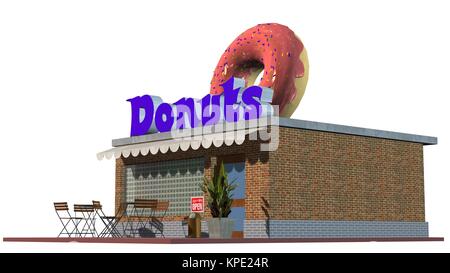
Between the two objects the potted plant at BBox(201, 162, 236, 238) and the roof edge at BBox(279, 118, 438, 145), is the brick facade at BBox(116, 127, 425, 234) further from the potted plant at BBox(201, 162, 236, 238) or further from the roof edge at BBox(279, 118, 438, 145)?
the potted plant at BBox(201, 162, 236, 238)

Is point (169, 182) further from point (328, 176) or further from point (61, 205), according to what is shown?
point (328, 176)

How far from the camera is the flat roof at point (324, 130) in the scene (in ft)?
74.4

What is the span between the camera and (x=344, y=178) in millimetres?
24016

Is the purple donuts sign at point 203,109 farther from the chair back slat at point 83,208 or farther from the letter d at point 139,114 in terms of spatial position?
the chair back slat at point 83,208

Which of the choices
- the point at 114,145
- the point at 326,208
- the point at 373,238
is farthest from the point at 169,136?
the point at 373,238

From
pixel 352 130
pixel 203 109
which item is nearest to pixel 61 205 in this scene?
pixel 203 109

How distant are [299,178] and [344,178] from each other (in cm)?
200

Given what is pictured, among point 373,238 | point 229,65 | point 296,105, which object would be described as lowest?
point 373,238

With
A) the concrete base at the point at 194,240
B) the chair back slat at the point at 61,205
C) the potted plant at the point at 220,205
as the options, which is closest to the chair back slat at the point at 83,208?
the chair back slat at the point at 61,205

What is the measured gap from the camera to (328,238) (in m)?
22.3

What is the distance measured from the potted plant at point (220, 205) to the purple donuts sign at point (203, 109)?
7.02ft

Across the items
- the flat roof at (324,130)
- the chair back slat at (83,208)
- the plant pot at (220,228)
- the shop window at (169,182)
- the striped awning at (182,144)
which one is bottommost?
the plant pot at (220,228)

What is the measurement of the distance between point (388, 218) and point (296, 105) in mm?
4956

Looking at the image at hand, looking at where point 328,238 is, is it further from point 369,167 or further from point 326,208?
point 369,167
